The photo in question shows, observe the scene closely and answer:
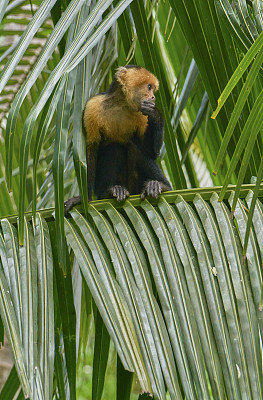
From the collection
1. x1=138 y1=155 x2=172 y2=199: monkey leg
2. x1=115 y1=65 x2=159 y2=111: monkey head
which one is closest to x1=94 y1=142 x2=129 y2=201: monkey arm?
x1=138 y1=155 x2=172 y2=199: monkey leg

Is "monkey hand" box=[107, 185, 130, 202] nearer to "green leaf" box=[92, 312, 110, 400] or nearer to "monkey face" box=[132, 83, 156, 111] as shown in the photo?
"green leaf" box=[92, 312, 110, 400]

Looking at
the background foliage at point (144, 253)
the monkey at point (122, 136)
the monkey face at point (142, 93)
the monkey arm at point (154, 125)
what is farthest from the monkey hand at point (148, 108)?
the background foliage at point (144, 253)

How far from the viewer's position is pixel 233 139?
97.0 inches

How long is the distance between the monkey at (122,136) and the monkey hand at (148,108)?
104 mm

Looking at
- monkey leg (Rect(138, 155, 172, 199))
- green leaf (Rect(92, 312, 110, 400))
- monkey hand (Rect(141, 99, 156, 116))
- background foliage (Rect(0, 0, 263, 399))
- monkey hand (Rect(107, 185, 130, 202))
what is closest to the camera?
background foliage (Rect(0, 0, 263, 399))

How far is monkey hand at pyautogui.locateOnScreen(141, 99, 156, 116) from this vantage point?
10.8 ft

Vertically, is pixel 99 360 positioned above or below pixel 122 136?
below

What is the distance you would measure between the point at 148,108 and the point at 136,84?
1.09ft

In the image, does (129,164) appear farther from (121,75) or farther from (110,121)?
(121,75)

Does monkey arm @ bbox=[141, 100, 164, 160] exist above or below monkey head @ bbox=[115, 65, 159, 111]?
below

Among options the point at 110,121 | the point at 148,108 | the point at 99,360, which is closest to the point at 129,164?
the point at 110,121

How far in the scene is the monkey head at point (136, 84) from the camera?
3.53 m

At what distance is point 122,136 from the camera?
3.56 meters

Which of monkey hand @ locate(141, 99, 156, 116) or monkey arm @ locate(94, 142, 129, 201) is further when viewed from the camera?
monkey arm @ locate(94, 142, 129, 201)
